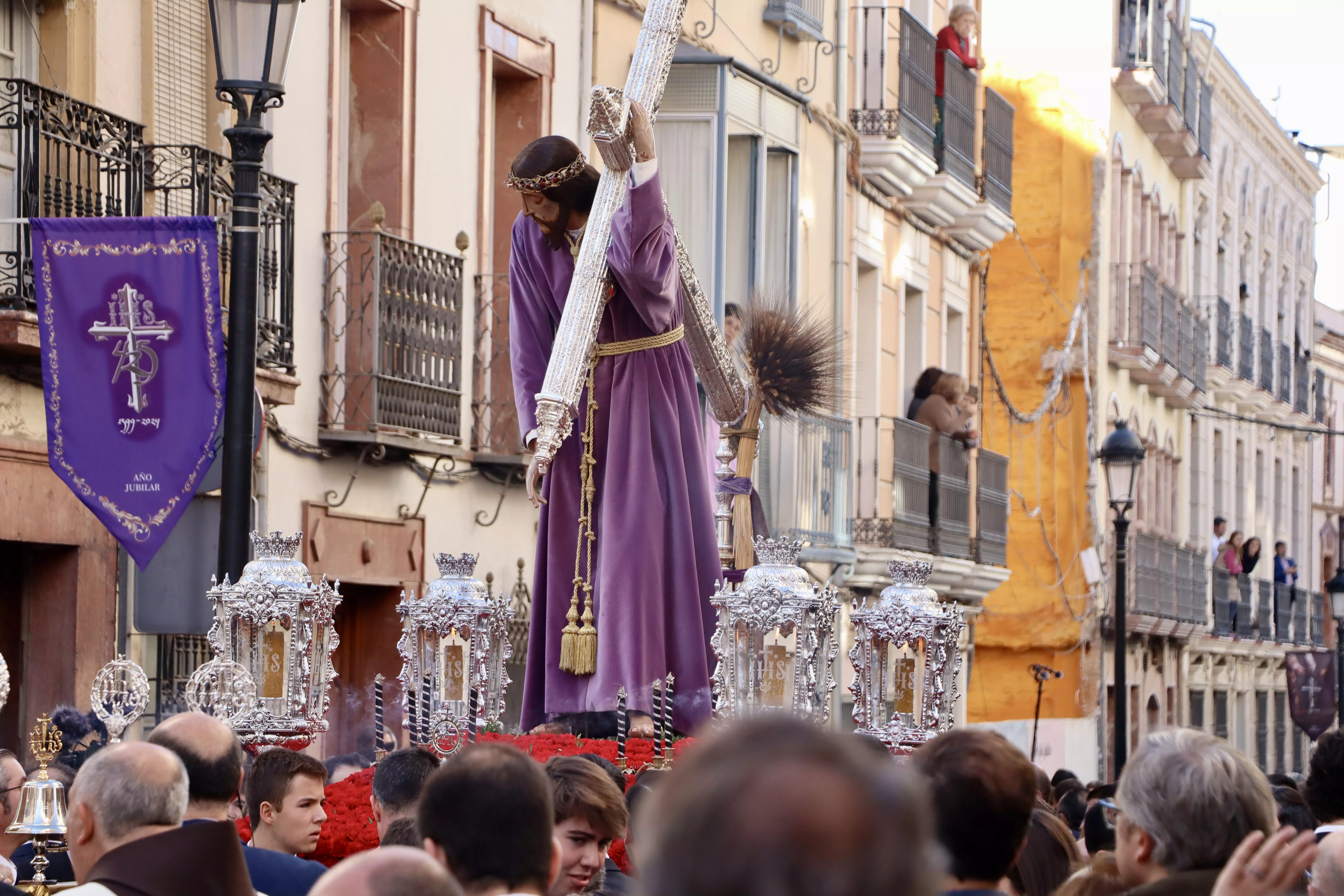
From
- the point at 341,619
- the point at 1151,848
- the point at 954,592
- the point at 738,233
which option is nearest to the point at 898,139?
the point at 738,233

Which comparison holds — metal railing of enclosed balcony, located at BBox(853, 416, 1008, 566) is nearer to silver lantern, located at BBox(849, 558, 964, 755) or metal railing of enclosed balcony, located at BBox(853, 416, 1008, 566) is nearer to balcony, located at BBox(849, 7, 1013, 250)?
balcony, located at BBox(849, 7, 1013, 250)

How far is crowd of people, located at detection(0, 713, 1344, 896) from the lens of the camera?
6.73 ft

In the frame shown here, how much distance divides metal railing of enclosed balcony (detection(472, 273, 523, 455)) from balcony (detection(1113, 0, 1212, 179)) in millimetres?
14437

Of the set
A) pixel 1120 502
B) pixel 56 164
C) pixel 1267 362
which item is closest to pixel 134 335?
pixel 56 164

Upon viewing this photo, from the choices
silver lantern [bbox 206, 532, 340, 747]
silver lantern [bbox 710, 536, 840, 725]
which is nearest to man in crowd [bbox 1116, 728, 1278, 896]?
silver lantern [bbox 710, 536, 840, 725]

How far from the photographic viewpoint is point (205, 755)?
4348mm

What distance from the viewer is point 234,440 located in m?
7.73

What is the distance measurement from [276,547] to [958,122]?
52.5 ft

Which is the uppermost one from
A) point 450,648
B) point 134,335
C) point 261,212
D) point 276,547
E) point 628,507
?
point 261,212

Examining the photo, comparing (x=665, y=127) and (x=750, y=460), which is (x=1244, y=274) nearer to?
(x=665, y=127)

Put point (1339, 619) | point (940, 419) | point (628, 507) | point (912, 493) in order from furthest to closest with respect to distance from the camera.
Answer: point (1339, 619)
point (940, 419)
point (912, 493)
point (628, 507)

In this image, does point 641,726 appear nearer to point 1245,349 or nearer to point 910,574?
point 910,574

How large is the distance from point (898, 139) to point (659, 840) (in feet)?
60.6

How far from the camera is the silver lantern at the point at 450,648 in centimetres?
728
